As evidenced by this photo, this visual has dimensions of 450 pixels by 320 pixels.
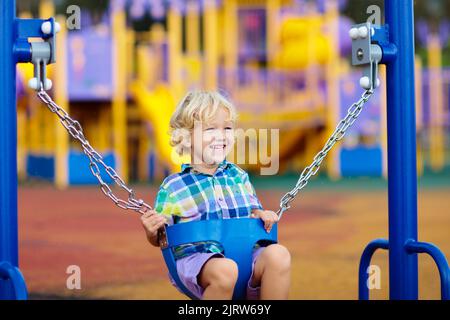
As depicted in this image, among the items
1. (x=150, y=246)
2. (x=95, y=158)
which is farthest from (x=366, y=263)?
→ (x=150, y=246)

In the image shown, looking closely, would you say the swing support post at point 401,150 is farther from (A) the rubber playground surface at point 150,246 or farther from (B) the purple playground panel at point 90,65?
(B) the purple playground panel at point 90,65

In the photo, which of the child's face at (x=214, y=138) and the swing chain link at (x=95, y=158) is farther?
the child's face at (x=214, y=138)

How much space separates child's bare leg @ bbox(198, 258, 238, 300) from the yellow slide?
7778mm

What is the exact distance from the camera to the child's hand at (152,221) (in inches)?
96.7

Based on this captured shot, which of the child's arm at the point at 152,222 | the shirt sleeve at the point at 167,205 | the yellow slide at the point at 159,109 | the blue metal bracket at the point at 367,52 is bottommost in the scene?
the child's arm at the point at 152,222

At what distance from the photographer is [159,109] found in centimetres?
1066

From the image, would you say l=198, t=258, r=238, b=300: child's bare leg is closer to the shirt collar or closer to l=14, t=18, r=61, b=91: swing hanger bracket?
the shirt collar

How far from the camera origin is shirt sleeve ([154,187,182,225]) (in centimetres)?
253

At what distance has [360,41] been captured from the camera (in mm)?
2686

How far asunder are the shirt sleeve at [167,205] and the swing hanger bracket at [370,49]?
72 cm

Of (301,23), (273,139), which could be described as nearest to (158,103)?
(301,23)

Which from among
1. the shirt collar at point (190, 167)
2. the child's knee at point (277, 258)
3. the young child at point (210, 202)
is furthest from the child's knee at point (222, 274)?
the shirt collar at point (190, 167)

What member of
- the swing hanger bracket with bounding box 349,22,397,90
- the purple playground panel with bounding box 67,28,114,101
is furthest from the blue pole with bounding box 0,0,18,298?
the purple playground panel with bounding box 67,28,114,101
